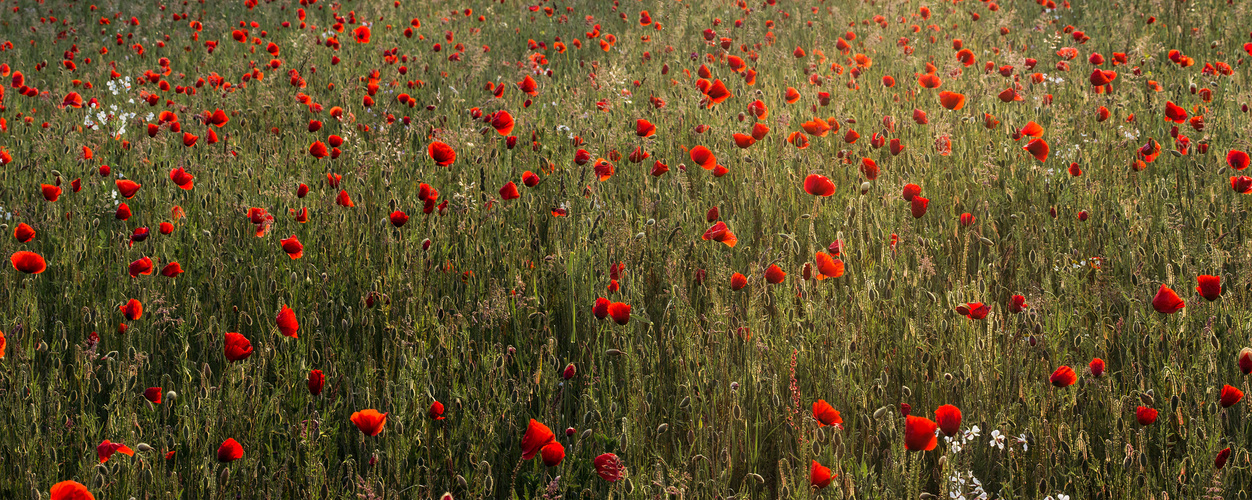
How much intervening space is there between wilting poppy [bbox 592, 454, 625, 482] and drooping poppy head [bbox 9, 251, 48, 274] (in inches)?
55.4

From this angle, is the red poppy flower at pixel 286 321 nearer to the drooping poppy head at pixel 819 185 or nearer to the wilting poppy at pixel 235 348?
the wilting poppy at pixel 235 348

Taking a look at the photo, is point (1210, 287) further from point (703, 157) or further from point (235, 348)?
point (235, 348)

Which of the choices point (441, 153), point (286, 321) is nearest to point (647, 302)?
point (441, 153)

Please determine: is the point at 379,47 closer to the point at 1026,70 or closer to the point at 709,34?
the point at 709,34

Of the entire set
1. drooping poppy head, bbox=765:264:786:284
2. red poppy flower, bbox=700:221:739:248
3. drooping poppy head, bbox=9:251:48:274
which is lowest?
drooping poppy head, bbox=765:264:786:284

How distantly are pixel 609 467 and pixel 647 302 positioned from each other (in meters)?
0.96

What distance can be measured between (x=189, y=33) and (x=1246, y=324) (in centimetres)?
741

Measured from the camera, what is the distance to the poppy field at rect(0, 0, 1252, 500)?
1610 mm

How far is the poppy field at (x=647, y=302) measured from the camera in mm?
1610

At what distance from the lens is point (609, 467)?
4.73ft

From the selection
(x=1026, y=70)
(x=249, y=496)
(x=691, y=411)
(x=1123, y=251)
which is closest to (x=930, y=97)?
(x=1026, y=70)

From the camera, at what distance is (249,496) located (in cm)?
158

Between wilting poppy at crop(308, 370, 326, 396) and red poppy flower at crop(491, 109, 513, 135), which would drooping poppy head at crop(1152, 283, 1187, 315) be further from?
red poppy flower at crop(491, 109, 513, 135)

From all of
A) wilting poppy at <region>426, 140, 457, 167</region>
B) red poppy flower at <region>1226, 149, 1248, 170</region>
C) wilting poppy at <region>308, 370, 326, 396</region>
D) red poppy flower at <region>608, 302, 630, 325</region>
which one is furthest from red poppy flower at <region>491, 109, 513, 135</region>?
red poppy flower at <region>1226, 149, 1248, 170</region>
